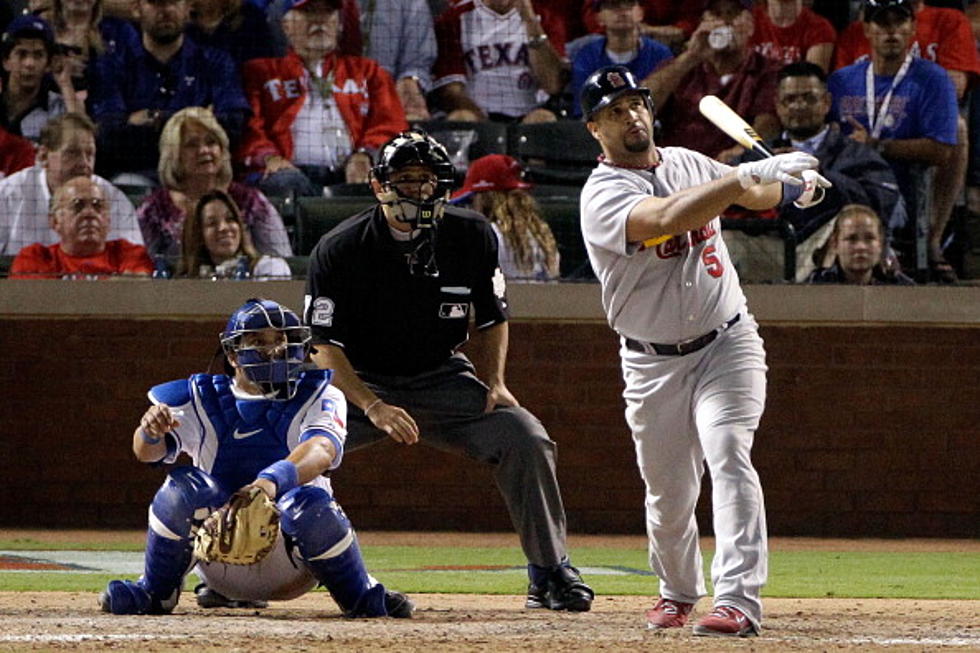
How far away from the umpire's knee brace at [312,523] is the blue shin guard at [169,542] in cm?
25

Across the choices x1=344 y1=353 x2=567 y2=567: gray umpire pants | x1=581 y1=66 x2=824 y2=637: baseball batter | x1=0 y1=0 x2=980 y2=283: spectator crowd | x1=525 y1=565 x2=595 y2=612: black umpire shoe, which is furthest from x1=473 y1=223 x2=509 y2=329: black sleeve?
x1=0 y1=0 x2=980 y2=283: spectator crowd

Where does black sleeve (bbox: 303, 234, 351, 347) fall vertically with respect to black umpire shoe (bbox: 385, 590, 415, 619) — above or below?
above

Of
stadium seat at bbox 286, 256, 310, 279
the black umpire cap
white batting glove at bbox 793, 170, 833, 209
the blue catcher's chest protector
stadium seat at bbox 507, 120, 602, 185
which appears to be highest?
the black umpire cap

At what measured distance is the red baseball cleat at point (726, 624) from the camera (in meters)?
4.84

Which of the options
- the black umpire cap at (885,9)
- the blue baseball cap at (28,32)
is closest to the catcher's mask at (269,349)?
the blue baseball cap at (28,32)

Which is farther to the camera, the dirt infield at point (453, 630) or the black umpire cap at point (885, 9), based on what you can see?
the black umpire cap at point (885, 9)

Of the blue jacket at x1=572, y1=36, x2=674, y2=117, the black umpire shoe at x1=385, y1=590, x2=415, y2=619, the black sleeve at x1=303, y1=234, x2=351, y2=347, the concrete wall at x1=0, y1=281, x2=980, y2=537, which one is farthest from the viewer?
the blue jacket at x1=572, y1=36, x2=674, y2=117

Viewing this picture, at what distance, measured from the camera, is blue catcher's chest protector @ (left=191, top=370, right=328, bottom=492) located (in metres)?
5.32

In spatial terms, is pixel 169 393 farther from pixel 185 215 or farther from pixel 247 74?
pixel 247 74

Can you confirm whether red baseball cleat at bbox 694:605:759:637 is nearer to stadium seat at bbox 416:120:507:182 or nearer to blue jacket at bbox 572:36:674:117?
stadium seat at bbox 416:120:507:182

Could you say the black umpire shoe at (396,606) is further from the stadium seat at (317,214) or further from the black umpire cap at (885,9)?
the black umpire cap at (885,9)

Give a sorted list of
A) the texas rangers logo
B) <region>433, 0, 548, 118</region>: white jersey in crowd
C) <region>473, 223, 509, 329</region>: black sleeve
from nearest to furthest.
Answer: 1. the texas rangers logo
2. <region>473, 223, 509, 329</region>: black sleeve
3. <region>433, 0, 548, 118</region>: white jersey in crowd

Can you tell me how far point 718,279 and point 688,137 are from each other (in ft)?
17.1

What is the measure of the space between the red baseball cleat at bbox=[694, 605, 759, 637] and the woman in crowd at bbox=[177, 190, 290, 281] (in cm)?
524
